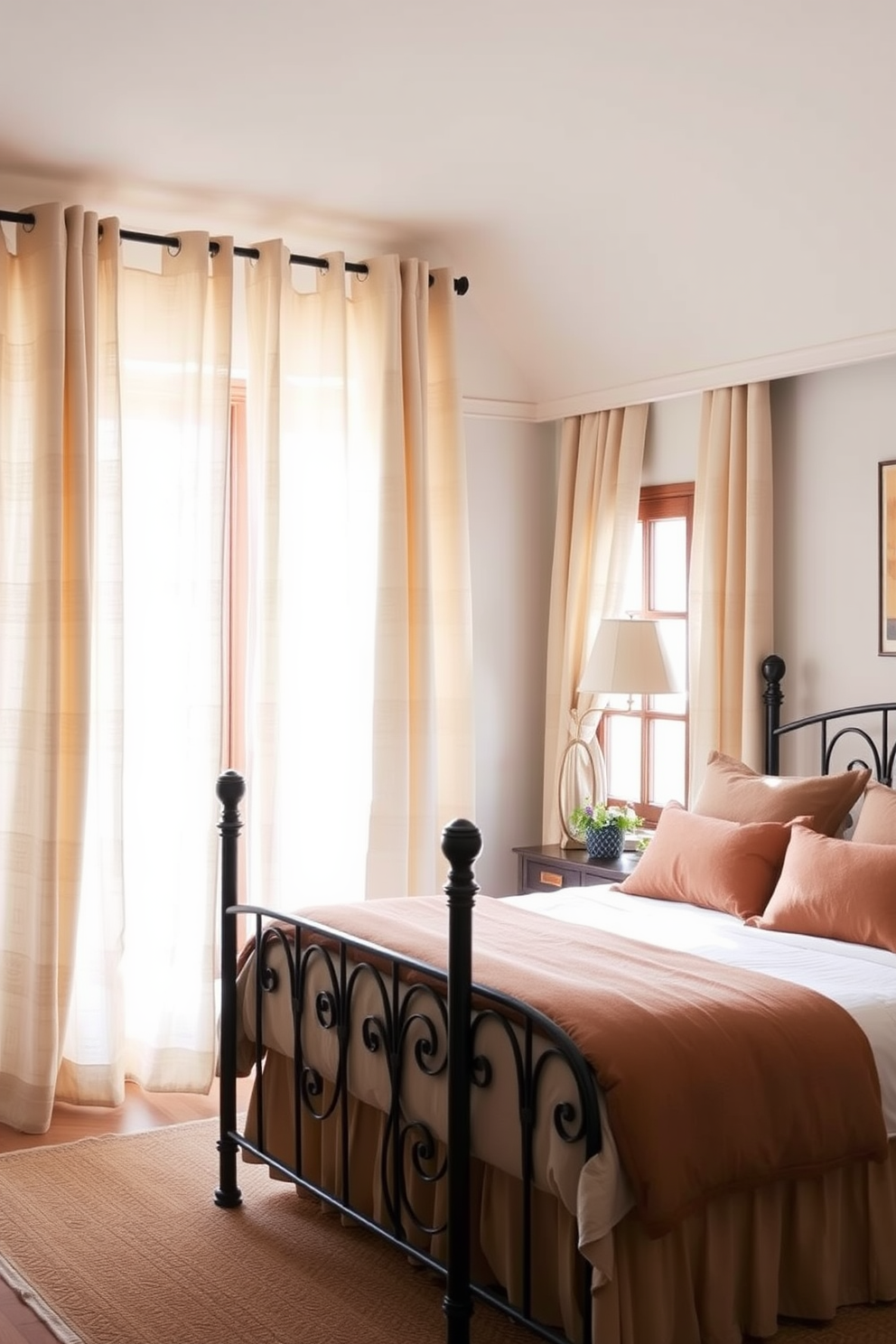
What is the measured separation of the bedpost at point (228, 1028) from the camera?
3.65m

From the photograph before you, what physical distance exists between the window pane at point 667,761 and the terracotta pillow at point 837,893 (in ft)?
5.33

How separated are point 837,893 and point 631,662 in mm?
1539

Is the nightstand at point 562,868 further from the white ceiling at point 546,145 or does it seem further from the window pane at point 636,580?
the white ceiling at point 546,145

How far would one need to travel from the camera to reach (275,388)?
487 centimetres

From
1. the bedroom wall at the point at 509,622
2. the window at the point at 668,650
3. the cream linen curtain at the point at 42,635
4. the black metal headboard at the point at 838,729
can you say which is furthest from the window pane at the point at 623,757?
the cream linen curtain at the point at 42,635

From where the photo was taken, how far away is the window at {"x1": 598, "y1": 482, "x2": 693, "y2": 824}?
5477 millimetres

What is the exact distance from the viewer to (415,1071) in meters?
3.10

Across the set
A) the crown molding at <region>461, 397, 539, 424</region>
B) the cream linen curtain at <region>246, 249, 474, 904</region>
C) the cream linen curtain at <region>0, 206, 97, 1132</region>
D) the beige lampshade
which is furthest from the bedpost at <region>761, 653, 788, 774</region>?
the cream linen curtain at <region>0, 206, 97, 1132</region>

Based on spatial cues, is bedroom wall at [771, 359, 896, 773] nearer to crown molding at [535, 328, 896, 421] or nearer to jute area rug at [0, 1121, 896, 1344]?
crown molding at [535, 328, 896, 421]

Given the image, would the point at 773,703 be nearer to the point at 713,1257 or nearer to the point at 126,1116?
the point at 713,1257

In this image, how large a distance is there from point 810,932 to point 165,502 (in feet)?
7.98

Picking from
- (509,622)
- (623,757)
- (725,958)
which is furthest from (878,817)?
(509,622)

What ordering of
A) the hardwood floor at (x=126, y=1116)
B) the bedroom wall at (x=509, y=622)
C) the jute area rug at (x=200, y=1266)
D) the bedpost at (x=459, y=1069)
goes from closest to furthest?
the bedpost at (x=459, y=1069) → the jute area rug at (x=200, y=1266) → the hardwood floor at (x=126, y=1116) → the bedroom wall at (x=509, y=622)

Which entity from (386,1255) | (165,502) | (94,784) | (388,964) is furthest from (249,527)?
(386,1255)
